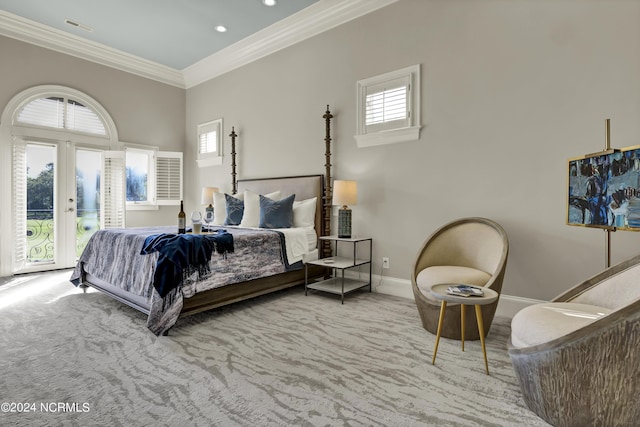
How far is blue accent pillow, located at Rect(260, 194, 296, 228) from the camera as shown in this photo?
403cm

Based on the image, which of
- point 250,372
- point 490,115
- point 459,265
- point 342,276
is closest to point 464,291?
point 459,265

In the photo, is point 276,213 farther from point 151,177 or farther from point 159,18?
point 151,177

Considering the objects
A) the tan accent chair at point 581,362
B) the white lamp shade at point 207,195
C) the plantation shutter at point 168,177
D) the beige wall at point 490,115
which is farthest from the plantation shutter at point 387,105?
the plantation shutter at point 168,177

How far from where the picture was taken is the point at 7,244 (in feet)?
14.8

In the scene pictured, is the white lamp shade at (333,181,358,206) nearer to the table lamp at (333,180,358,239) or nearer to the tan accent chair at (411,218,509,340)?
the table lamp at (333,180,358,239)

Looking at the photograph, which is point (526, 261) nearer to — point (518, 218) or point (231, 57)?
point (518, 218)

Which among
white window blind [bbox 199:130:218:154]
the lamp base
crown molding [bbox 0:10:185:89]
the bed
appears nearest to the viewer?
the bed

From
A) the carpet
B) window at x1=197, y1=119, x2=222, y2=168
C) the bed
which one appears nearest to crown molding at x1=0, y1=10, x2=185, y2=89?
window at x1=197, y1=119, x2=222, y2=168

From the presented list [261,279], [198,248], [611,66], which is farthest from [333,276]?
[611,66]

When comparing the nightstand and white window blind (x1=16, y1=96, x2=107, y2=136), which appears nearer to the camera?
the nightstand

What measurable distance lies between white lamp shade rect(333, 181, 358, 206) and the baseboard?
0.97 m

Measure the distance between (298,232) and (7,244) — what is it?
413cm

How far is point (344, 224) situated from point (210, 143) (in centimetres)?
348

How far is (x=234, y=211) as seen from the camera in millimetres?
4539
